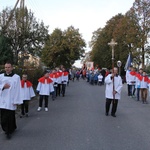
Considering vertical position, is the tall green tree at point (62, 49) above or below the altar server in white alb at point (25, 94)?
above

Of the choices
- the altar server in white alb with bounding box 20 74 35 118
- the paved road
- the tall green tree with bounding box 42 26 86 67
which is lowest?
the paved road

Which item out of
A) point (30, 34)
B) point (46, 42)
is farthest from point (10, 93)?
point (46, 42)

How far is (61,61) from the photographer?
6094 cm

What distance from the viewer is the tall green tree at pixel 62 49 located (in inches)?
2373

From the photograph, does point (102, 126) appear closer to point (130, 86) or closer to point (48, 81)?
point (48, 81)

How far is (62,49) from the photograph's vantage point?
6125 cm

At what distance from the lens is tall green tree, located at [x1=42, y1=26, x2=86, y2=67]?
60.3 meters

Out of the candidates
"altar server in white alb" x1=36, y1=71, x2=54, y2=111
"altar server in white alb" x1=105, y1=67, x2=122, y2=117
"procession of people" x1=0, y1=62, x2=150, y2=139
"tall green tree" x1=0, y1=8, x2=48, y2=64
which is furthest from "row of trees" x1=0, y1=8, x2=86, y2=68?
"altar server in white alb" x1=105, y1=67, x2=122, y2=117

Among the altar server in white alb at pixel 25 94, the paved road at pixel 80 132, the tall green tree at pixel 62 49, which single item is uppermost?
the tall green tree at pixel 62 49

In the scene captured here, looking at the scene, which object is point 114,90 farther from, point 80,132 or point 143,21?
point 143,21

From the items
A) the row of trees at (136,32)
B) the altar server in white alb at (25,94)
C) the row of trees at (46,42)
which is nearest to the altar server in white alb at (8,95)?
the altar server in white alb at (25,94)

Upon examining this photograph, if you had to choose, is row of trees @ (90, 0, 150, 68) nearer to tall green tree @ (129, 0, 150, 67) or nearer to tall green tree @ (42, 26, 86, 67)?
tall green tree @ (129, 0, 150, 67)

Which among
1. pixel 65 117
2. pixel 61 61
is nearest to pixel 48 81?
pixel 65 117

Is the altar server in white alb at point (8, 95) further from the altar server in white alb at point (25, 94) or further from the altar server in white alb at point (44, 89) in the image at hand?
the altar server in white alb at point (44, 89)
